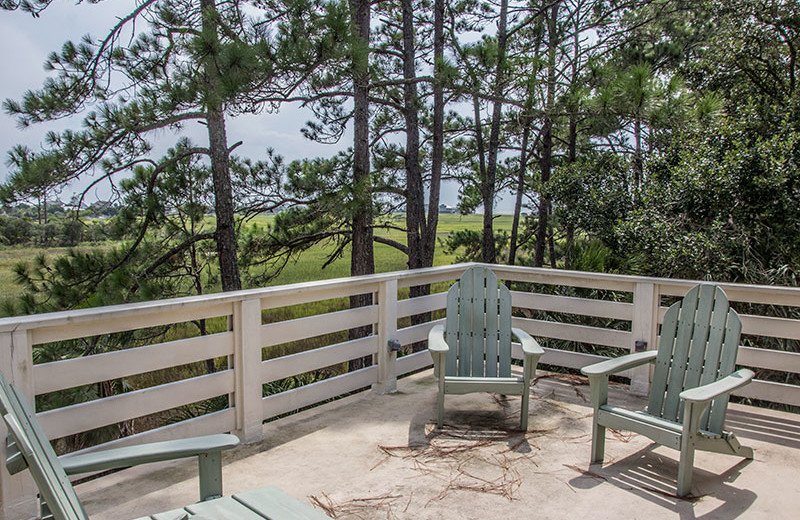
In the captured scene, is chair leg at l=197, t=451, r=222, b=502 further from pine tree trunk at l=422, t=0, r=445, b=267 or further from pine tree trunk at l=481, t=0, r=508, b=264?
pine tree trunk at l=481, t=0, r=508, b=264

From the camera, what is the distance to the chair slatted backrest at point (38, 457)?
112 cm

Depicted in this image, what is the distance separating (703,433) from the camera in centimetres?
270

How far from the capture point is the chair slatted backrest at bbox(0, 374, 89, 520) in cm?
112

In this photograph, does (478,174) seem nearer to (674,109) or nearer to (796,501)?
(674,109)

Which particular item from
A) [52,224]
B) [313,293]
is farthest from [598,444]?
[52,224]

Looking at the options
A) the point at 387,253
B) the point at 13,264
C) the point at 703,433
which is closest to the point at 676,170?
the point at 703,433

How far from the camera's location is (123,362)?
2662 millimetres

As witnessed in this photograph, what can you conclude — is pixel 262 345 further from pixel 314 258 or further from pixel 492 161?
pixel 492 161

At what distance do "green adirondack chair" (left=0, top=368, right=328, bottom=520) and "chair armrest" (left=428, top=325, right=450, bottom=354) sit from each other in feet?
5.64

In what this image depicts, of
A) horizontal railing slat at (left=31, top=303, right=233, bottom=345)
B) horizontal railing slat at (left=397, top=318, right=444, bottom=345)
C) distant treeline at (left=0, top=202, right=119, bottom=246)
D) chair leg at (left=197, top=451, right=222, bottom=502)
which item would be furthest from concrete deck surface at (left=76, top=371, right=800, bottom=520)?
distant treeline at (left=0, top=202, right=119, bottom=246)

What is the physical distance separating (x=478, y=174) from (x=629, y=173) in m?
5.56

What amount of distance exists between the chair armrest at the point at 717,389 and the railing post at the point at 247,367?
7.44ft

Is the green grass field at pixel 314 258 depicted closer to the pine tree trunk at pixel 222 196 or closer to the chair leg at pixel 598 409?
the pine tree trunk at pixel 222 196

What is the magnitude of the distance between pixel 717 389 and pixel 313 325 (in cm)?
232
